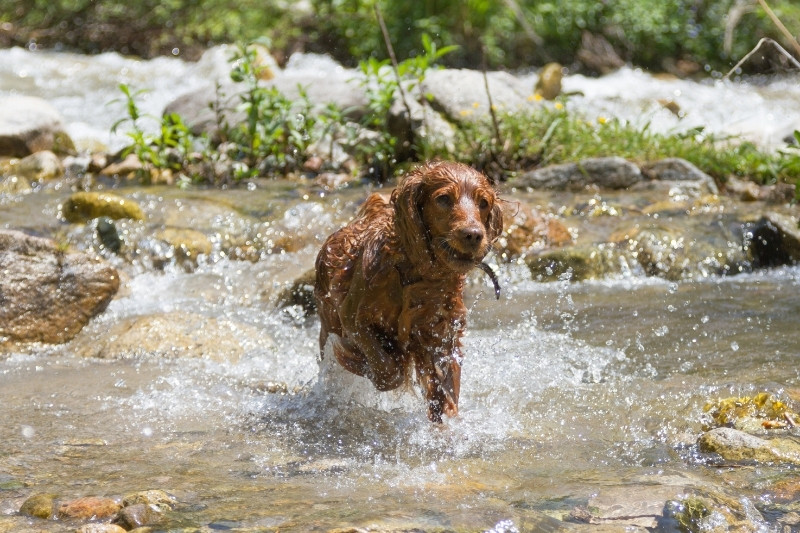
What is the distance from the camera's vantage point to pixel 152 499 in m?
3.40

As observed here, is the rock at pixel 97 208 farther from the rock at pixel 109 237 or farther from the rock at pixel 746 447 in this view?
the rock at pixel 746 447

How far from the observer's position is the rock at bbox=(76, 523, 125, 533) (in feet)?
10.3

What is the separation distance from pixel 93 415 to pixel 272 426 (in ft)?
3.05

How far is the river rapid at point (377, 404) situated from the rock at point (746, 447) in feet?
0.36

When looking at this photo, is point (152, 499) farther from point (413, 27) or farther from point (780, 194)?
point (413, 27)

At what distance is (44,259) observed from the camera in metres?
6.37

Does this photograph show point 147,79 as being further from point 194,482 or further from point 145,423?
point 194,482

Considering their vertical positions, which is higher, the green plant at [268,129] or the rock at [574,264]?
the green plant at [268,129]

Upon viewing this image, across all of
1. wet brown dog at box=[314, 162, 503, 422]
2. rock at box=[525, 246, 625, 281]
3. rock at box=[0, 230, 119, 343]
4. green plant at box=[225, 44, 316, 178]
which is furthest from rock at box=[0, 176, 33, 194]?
wet brown dog at box=[314, 162, 503, 422]

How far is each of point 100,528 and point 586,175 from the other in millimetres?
7168

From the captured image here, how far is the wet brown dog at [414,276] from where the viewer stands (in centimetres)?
387

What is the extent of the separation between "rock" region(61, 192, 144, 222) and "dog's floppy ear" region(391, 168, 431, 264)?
16.4 ft

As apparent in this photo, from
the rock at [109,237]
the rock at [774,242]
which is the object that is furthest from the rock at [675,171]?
the rock at [109,237]

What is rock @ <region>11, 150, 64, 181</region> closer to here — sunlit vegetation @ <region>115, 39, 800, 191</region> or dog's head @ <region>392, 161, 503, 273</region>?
sunlit vegetation @ <region>115, 39, 800, 191</region>
